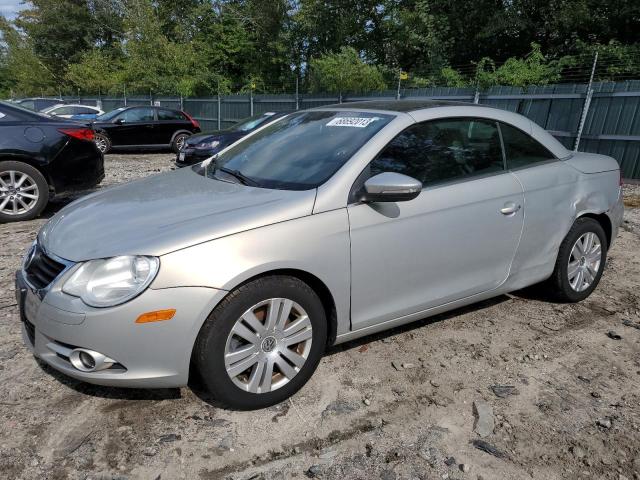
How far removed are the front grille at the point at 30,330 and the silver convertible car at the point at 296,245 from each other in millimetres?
13

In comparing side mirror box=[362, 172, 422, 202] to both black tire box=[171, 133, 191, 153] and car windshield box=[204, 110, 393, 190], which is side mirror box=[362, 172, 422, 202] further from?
black tire box=[171, 133, 191, 153]

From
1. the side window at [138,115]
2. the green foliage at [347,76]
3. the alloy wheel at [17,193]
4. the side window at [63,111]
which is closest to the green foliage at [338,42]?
the green foliage at [347,76]

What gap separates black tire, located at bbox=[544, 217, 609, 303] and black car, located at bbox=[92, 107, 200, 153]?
40.3 ft

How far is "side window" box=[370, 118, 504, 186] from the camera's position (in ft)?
9.67

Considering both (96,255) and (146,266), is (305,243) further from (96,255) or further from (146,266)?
(96,255)

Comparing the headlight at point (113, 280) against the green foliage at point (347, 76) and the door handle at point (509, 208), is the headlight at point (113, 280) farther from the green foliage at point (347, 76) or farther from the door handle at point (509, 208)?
the green foliage at point (347, 76)

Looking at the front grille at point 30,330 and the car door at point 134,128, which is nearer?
the front grille at point 30,330

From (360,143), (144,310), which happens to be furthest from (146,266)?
(360,143)

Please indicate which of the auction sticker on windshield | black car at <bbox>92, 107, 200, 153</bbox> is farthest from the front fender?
black car at <bbox>92, 107, 200, 153</bbox>

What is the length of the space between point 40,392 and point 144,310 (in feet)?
3.36

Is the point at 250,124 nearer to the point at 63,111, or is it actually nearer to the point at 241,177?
the point at 63,111

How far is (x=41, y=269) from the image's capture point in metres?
2.53

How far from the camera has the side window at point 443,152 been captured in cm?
295

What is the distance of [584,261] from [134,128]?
44.4ft
